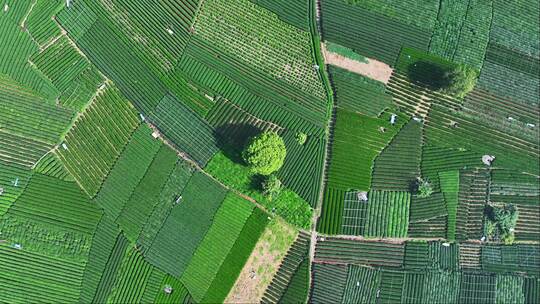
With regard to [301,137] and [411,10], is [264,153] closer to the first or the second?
[301,137]

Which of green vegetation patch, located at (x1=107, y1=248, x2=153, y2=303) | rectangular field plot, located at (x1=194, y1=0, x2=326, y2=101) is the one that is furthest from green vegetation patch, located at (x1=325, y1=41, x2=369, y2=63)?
green vegetation patch, located at (x1=107, y1=248, x2=153, y2=303)

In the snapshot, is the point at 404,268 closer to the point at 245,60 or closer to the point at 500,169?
the point at 500,169

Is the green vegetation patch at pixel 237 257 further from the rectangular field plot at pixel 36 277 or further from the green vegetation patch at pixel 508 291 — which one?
the green vegetation patch at pixel 508 291

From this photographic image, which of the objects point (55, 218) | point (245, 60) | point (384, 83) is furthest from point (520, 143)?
point (55, 218)

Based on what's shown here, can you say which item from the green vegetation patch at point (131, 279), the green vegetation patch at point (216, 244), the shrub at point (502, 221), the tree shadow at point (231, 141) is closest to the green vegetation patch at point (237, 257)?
the green vegetation patch at point (216, 244)

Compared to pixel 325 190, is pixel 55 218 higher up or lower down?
lower down

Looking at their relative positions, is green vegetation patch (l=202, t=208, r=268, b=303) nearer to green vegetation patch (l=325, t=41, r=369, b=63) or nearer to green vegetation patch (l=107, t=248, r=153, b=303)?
green vegetation patch (l=107, t=248, r=153, b=303)

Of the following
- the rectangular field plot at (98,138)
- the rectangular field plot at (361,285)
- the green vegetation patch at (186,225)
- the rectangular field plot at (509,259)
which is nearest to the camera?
the rectangular field plot at (98,138)
